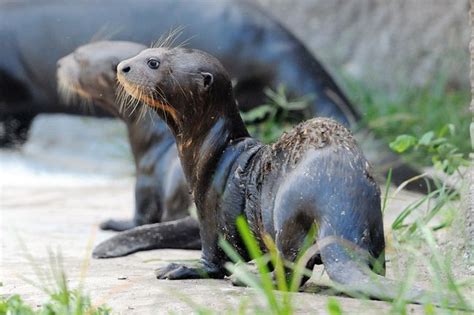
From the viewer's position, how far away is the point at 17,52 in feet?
26.9

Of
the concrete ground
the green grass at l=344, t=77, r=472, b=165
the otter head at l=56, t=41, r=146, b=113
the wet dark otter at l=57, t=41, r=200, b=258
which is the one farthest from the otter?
the green grass at l=344, t=77, r=472, b=165

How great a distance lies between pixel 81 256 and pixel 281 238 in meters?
1.39

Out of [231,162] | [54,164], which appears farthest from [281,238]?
[54,164]

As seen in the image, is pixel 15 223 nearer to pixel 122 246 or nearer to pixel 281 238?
pixel 122 246

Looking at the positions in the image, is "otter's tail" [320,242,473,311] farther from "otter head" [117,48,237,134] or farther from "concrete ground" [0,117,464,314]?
"otter head" [117,48,237,134]

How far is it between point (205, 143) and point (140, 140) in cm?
162

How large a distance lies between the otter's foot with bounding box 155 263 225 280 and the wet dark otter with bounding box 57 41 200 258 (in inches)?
47.6

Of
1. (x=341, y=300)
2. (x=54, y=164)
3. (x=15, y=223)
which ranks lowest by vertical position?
(x=54, y=164)

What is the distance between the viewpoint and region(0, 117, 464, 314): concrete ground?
3252mm

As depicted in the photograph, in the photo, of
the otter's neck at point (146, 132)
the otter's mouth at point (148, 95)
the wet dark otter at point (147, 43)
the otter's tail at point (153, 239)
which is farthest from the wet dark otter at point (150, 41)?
the otter's mouth at point (148, 95)

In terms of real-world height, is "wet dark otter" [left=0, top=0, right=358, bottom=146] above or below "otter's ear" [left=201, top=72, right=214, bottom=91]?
below

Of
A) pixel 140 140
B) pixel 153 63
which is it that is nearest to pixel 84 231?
pixel 140 140

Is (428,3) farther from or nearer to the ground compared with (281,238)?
nearer to the ground

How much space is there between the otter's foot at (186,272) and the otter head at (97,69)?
1.61m
